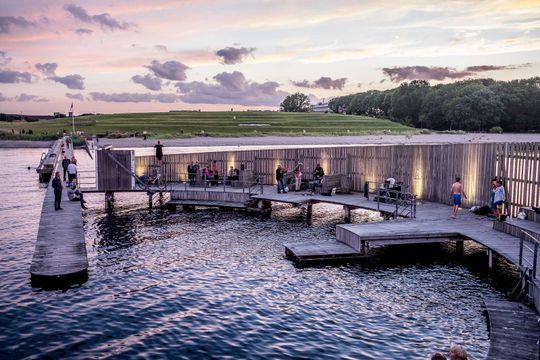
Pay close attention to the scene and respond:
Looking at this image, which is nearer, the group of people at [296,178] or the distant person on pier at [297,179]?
the group of people at [296,178]

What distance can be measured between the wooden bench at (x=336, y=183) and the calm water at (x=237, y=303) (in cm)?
617

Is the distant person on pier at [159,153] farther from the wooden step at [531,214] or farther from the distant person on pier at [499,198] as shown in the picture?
the wooden step at [531,214]

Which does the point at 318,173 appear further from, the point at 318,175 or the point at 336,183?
the point at 336,183

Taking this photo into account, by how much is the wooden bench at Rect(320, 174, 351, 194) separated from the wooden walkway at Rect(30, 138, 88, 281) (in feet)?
46.0

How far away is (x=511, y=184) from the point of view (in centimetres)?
2320

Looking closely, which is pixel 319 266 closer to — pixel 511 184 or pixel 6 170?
pixel 511 184

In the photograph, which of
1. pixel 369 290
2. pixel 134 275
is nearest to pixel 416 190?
pixel 369 290

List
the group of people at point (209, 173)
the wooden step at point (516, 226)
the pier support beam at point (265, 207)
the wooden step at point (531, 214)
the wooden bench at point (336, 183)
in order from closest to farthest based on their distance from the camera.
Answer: the wooden step at point (516, 226)
the wooden step at point (531, 214)
the wooden bench at point (336, 183)
the pier support beam at point (265, 207)
the group of people at point (209, 173)

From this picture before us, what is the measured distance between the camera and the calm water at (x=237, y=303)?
13484 millimetres

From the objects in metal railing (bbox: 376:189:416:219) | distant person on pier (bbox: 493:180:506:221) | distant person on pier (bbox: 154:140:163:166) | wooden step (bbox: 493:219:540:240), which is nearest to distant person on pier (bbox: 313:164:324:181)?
metal railing (bbox: 376:189:416:219)

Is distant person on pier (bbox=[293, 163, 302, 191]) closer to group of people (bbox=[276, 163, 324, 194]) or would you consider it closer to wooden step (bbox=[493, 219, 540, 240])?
group of people (bbox=[276, 163, 324, 194])

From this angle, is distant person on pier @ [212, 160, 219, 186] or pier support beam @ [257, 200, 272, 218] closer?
pier support beam @ [257, 200, 272, 218]

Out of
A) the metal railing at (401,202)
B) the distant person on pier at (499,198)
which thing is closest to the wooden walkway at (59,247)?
the metal railing at (401,202)

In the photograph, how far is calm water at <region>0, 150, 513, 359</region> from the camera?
44.2 ft
